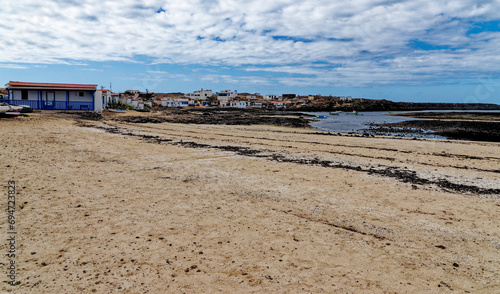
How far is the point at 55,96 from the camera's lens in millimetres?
38062

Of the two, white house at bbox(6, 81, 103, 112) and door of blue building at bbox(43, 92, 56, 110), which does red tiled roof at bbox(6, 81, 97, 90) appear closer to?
white house at bbox(6, 81, 103, 112)

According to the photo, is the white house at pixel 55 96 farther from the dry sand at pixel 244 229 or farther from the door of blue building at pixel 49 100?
the dry sand at pixel 244 229

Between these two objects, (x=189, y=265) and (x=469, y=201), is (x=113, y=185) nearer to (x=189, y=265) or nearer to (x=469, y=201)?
(x=189, y=265)

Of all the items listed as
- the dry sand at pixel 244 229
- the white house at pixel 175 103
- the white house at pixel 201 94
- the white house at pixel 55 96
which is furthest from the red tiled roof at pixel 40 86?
the white house at pixel 201 94

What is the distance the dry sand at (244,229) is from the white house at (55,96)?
3131cm

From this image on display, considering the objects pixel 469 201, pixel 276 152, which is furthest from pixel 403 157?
pixel 469 201

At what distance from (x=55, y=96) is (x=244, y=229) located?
137 feet

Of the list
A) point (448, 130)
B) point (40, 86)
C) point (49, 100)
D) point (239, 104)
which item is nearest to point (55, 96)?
point (49, 100)

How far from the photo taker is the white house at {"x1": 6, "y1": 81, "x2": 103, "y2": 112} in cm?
3631

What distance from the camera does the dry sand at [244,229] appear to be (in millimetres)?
4020

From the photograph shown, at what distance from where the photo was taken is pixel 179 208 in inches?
257

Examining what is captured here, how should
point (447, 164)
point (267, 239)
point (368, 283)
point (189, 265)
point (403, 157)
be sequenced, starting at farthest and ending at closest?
point (403, 157), point (447, 164), point (267, 239), point (189, 265), point (368, 283)

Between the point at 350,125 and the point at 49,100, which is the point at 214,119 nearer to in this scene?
the point at 350,125

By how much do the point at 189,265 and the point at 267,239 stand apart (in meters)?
1.49
